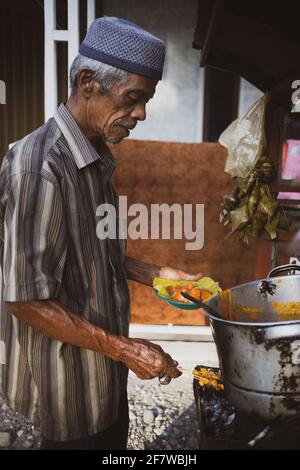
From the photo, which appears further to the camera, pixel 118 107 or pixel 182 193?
pixel 182 193

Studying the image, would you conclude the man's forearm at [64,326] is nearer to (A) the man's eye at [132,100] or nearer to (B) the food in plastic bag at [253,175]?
(A) the man's eye at [132,100]

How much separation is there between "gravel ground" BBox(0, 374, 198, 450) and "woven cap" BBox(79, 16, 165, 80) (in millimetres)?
2542

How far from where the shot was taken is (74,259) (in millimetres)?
1671

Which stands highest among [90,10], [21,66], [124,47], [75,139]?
[21,66]

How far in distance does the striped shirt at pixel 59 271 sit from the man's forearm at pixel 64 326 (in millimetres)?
53

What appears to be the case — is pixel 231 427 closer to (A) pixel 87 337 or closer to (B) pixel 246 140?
(A) pixel 87 337

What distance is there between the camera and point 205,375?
2.17m

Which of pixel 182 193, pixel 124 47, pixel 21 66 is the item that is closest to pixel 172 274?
pixel 124 47

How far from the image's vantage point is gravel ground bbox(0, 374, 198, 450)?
3.04 m

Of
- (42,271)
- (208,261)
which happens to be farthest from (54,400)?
(208,261)

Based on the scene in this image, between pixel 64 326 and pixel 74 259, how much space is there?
0.27 meters

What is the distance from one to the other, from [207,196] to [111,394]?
271 cm
